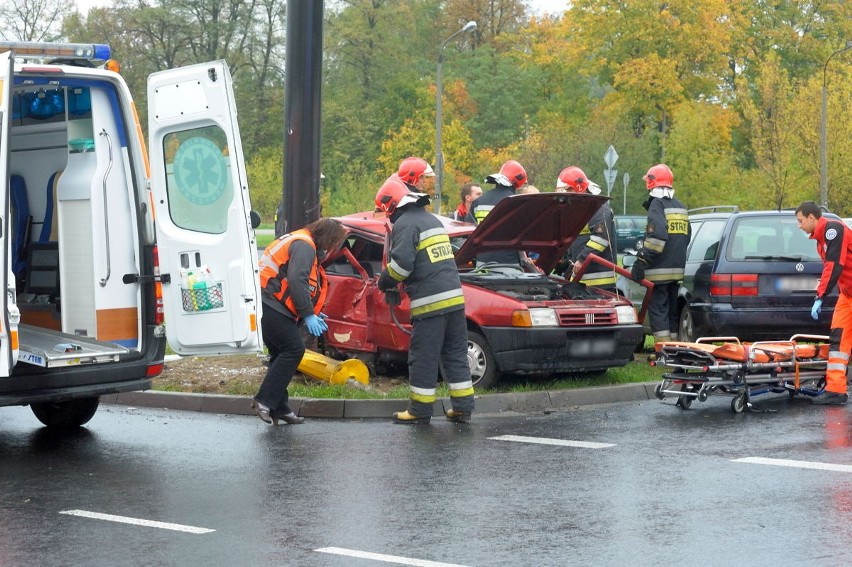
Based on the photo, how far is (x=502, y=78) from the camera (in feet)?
196

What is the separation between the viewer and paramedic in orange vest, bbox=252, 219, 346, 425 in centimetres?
977

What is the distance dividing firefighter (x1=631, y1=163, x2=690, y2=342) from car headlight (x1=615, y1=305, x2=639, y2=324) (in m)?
1.34

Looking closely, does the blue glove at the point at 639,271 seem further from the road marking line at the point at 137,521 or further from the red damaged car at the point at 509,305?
the road marking line at the point at 137,521

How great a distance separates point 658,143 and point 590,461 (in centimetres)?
4612

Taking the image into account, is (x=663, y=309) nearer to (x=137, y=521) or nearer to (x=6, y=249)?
(x=6, y=249)

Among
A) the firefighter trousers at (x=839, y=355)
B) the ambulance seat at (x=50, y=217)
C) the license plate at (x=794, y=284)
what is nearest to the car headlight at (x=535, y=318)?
the firefighter trousers at (x=839, y=355)

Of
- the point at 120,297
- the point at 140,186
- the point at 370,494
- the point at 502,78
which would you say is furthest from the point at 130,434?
the point at 502,78

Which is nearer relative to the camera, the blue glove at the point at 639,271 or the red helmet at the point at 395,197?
the red helmet at the point at 395,197

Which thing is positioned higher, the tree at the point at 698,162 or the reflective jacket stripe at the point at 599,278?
the tree at the point at 698,162

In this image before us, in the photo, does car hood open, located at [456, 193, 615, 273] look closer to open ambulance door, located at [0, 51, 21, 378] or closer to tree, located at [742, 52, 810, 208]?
open ambulance door, located at [0, 51, 21, 378]

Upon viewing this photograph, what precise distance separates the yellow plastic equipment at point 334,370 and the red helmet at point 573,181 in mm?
3051

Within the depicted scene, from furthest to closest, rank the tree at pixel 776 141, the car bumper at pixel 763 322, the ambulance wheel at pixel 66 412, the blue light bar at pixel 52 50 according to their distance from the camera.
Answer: the tree at pixel 776 141 < the car bumper at pixel 763 322 < the ambulance wheel at pixel 66 412 < the blue light bar at pixel 52 50

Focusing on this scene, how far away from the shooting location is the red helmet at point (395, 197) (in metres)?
10.0

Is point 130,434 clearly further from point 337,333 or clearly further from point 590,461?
point 590,461
